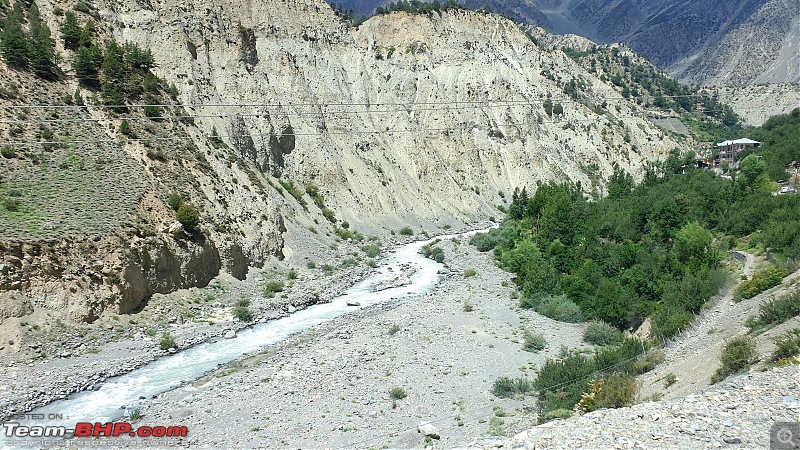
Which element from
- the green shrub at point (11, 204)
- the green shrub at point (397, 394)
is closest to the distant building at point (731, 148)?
the green shrub at point (397, 394)

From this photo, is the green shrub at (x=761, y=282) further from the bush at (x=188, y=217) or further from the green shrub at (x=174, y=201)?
the green shrub at (x=174, y=201)

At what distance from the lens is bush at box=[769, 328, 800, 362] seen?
13.1 metres

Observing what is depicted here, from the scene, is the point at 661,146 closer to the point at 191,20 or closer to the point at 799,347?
the point at 191,20

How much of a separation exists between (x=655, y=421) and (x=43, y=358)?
70.1 ft

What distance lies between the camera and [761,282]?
21.8 metres

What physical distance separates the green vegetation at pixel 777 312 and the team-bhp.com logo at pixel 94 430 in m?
18.1

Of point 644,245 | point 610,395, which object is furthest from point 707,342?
point 644,245

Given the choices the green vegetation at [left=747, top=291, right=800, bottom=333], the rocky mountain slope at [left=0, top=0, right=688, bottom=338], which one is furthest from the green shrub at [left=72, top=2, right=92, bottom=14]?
the green vegetation at [left=747, top=291, right=800, bottom=333]

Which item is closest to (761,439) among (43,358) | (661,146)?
(43,358)

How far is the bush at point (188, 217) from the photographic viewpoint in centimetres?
3070

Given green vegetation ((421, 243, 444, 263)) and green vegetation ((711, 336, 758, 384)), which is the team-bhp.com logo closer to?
green vegetation ((711, 336, 758, 384))

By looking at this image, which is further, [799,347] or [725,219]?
[725,219]

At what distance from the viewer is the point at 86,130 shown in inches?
1298

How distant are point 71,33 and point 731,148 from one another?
268ft
